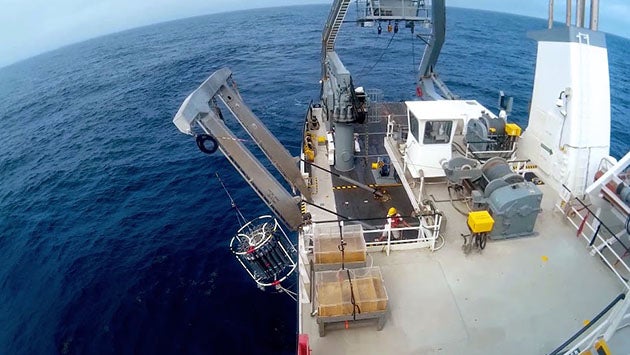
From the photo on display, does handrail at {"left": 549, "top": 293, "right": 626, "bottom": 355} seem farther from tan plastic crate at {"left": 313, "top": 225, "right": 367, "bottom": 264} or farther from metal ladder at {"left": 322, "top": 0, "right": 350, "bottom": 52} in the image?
metal ladder at {"left": 322, "top": 0, "right": 350, "bottom": 52}

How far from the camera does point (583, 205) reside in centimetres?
1139

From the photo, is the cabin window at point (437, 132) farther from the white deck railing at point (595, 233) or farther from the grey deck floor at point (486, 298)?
the white deck railing at point (595, 233)

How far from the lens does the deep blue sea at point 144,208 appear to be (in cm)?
1650

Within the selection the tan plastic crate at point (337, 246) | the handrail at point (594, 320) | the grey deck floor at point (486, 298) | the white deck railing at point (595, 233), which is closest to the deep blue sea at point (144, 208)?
the tan plastic crate at point (337, 246)

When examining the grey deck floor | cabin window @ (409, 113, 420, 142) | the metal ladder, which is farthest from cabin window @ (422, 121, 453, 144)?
the metal ladder

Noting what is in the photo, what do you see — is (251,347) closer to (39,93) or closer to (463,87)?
(463,87)

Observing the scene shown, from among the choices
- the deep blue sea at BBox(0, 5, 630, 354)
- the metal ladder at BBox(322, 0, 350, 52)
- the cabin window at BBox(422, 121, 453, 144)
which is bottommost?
the deep blue sea at BBox(0, 5, 630, 354)

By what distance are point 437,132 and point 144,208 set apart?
21866 millimetres

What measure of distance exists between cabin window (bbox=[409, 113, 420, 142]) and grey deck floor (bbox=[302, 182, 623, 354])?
4.03 meters

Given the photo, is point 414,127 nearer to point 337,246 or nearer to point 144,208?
point 337,246

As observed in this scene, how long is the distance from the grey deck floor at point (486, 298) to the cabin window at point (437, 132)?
3.75 meters

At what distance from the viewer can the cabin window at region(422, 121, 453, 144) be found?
43.5 ft

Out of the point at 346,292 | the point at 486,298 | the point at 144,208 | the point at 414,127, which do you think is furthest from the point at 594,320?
the point at 144,208

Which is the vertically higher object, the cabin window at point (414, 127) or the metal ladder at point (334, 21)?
the metal ladder at point (334, 21)
